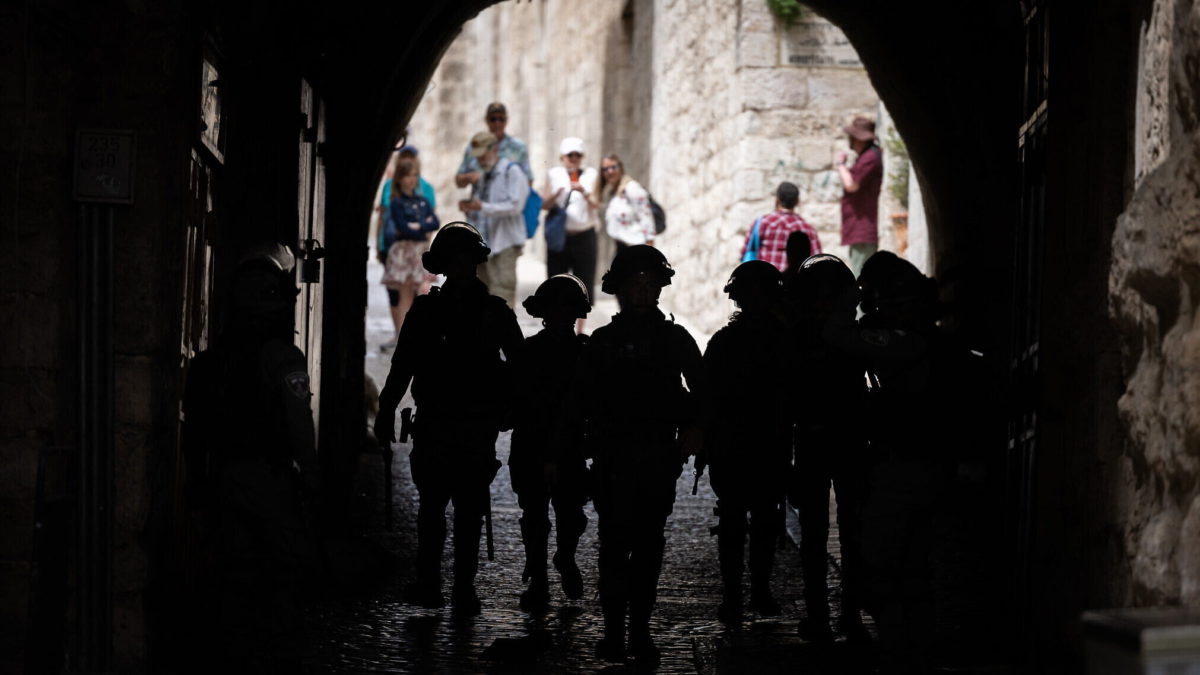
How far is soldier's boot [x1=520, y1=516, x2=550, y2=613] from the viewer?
256 inches

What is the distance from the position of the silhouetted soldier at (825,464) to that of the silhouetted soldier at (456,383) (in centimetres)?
106

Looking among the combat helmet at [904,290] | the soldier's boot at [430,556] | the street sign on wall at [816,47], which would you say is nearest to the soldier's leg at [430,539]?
the soldier's boot at [430,556]

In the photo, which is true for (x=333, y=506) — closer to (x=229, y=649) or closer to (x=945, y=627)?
(x=229, y=649)

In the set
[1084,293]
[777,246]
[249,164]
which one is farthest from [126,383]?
[777,246]

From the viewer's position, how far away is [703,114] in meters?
16.5

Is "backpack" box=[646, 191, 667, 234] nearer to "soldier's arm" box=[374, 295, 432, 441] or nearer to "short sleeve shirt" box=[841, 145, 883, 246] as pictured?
"short sleeve shirt" box=[841, 145, 883, 246]

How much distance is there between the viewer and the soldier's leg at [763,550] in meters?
6.36

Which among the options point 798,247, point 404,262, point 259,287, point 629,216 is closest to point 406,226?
point 404,262

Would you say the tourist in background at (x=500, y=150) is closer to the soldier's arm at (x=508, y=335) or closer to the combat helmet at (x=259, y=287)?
the soldier's arm at (x=508, y=335)

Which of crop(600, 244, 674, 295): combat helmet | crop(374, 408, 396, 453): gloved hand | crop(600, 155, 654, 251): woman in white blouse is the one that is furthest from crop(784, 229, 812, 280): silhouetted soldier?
crop(600, 155, 654, 251): woman in white blouse

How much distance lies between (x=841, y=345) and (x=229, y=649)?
2.20 m

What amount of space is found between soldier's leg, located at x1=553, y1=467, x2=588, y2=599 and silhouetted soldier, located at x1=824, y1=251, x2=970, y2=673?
4.59 ft

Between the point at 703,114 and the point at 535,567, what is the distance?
1049 cm

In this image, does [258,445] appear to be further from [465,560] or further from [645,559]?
[465,560]
